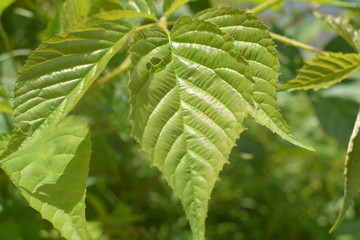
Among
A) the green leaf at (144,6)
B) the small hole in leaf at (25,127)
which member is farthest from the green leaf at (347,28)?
the small hole in leaf at (25,127)

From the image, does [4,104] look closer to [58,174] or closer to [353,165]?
[58,174]

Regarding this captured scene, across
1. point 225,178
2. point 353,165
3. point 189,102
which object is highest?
point 189,102

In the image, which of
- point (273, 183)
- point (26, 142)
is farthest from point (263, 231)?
point (26, 142)

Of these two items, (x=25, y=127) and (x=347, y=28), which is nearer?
(x=25, y=127)

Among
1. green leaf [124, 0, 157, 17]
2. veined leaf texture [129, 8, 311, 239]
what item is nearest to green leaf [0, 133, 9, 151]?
veined leaf texture [129, 8, 311, 239]

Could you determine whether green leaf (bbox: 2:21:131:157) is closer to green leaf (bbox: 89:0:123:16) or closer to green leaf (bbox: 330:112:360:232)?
green leaf (bbox: 89:0:123:16)

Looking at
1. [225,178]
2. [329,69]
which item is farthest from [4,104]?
[225,178]
